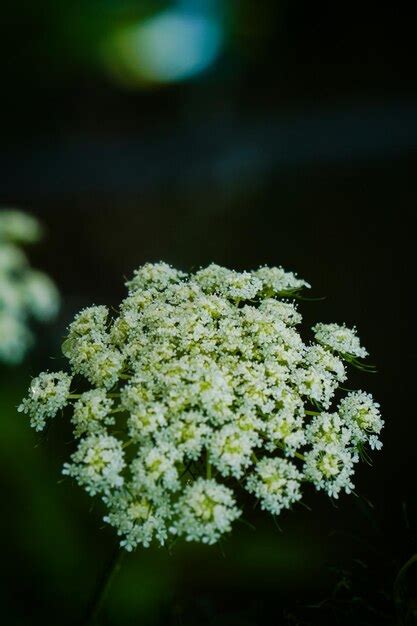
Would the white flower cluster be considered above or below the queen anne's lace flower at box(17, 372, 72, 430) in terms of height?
above

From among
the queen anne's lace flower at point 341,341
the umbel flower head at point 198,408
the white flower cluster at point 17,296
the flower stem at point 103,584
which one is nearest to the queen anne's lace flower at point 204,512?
the umbel flower head at point 198,408

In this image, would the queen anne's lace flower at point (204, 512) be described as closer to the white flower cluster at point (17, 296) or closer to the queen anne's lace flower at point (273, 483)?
the queen anne's lace flower at point (273, 483)

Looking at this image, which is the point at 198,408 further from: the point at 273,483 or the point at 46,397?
the point at 46,397

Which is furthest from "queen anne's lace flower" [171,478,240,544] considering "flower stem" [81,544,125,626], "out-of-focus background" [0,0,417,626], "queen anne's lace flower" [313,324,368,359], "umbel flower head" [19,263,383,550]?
"out-of-focus background" [0,0,417,626]

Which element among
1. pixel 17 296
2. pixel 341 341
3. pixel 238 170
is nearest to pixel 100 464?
pixel 341 341

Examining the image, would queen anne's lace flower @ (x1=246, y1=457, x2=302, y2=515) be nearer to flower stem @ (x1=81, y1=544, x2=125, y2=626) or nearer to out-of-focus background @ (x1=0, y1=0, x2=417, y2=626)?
flower stem @ (x1=81, y1=544, x2=125, y2=626)

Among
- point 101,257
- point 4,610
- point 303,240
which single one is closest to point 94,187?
point 101,257
